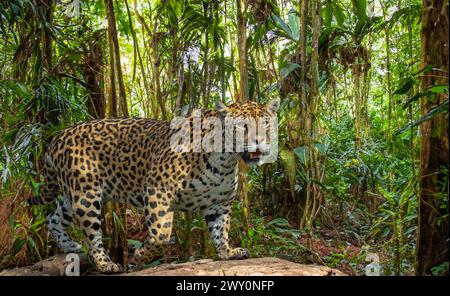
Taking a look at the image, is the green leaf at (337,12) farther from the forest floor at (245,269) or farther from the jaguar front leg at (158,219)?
the forest floor at (245,269)

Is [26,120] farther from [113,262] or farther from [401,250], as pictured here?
[401,250]

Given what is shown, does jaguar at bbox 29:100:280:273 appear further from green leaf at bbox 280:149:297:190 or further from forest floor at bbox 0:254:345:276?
green leaf at bbox 280:149:297:190

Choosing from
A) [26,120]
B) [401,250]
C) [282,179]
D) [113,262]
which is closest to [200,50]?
[282,179]

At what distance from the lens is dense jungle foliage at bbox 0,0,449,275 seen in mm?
4203

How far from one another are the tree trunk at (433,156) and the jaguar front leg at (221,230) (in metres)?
1.92

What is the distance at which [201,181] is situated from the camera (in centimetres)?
538

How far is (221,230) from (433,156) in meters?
2.32

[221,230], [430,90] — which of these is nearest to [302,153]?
[221,230]

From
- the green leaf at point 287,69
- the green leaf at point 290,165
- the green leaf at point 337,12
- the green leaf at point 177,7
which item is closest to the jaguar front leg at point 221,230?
the green leaf at point 290,165

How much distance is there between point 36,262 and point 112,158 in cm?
135

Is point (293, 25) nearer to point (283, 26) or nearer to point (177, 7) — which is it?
point (283, 26)

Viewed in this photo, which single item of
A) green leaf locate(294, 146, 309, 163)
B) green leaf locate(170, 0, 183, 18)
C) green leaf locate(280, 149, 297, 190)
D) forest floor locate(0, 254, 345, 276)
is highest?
green leaf locate(170, 0, 183, 18)

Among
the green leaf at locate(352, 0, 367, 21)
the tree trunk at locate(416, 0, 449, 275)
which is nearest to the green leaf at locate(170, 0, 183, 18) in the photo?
the green leaf at locate(352, 0, 367, 21)

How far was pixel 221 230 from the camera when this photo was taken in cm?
571
